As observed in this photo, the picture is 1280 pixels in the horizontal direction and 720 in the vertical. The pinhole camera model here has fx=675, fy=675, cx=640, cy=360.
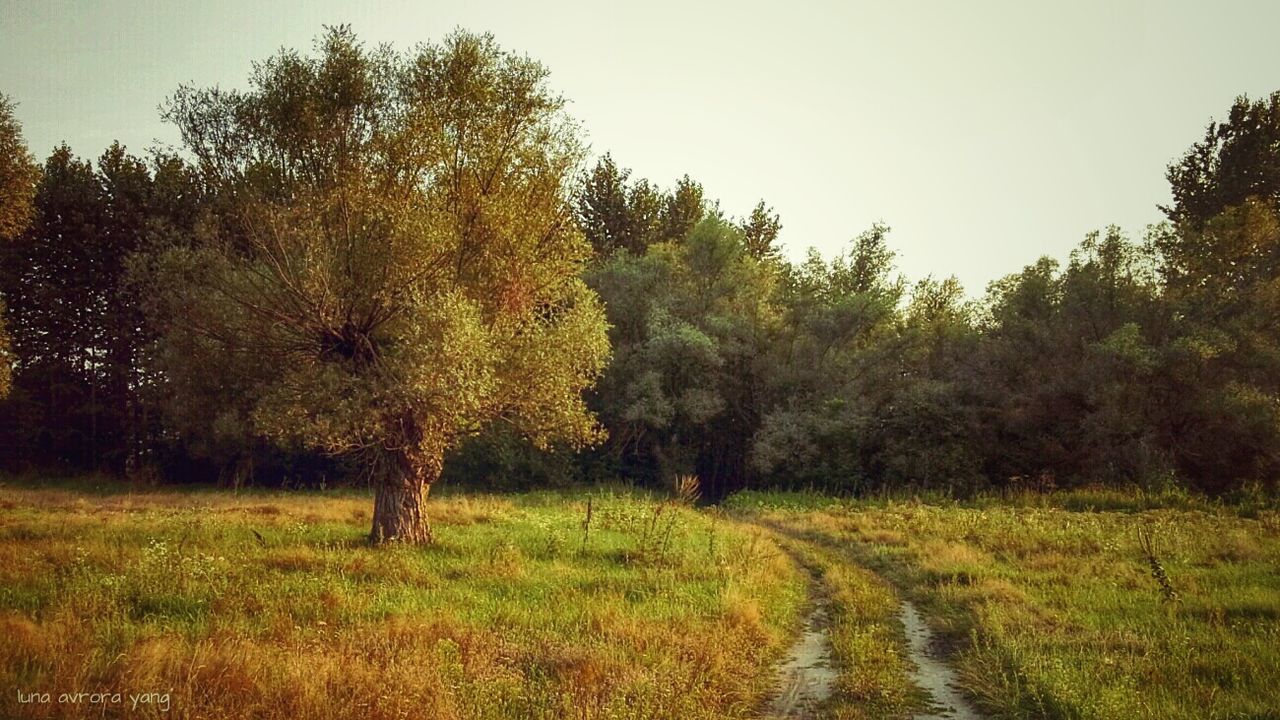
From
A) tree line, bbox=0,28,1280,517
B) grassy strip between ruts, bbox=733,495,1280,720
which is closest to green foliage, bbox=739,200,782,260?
tree line, bbox=0,28,1280,517

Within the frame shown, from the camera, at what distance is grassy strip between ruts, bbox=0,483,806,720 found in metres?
7.18

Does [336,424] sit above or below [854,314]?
below

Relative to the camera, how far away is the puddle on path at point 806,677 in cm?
853

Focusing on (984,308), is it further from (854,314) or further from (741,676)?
(741,676)

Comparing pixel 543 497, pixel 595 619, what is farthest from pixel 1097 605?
pixel 543 497

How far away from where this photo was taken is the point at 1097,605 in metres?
12.7

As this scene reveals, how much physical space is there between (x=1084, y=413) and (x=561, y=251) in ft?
108

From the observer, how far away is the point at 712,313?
1871 inches

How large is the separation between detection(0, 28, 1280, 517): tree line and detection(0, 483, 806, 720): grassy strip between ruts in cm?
333

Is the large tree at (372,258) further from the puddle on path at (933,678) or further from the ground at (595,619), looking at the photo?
the puddle on path at (933,678)

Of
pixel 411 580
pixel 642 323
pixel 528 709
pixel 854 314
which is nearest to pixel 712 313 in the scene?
pixel 642 323

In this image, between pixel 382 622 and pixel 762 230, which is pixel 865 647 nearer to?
pixel 382 622

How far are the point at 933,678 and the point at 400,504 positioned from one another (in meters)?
13.0

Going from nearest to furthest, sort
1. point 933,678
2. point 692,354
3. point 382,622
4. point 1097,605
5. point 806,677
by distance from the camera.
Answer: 1. point 806,677
2. point 933,678
3. point 382,622
4. point 1097,605
5. point 692,354
